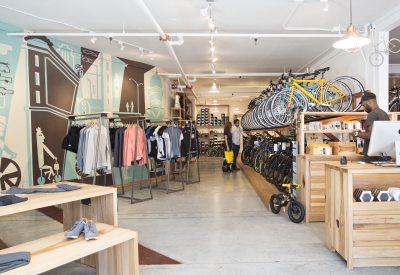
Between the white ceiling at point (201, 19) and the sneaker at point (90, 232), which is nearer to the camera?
the sneaker at point (90, 232)

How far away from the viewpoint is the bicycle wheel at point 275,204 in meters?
4.24

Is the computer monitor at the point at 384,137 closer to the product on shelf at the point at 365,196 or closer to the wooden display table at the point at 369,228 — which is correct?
the wooden display table at the point at 369,228

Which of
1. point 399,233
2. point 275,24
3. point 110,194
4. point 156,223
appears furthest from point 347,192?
point 275,24

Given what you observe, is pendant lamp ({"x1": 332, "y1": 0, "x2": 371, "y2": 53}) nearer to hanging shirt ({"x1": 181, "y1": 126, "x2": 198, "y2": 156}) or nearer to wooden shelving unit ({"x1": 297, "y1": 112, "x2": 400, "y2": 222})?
wooden shelving unit ({"x1": 297, "y1": 112, "x2": 400, "y2": 222})

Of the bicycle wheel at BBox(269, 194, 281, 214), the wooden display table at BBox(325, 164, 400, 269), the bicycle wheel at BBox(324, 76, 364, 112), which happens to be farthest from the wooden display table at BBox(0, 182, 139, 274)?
the bicycle wheel at BBox(324, 76, 364, 112)

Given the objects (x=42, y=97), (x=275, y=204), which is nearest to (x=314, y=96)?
(x=275, y=204)

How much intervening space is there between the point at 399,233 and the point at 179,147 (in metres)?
4.23

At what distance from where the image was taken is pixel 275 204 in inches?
169

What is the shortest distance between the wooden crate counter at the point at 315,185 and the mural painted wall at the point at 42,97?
4.72 m

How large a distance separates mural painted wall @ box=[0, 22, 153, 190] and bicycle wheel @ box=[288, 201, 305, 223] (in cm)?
450

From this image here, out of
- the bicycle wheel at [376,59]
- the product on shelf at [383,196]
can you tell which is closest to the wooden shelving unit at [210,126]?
the bicycle wheel at [376,59]

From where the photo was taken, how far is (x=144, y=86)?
26.1 ft

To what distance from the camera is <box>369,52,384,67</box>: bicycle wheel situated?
15.9ft

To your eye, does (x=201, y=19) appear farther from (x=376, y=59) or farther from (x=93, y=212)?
(x=93, y=212)
